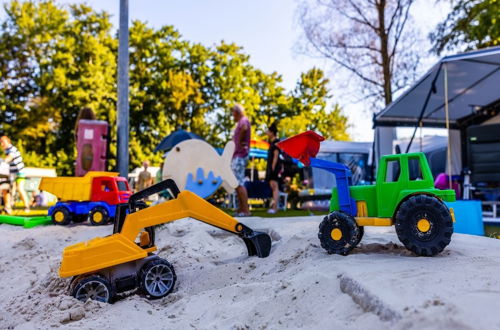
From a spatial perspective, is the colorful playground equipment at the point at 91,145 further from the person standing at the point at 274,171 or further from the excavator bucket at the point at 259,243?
the excavator bucket at the point at 259,243

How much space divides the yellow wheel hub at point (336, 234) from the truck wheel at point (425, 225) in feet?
1.54

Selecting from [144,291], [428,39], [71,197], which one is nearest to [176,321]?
[144,291]

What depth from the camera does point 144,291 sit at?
11.6 ft

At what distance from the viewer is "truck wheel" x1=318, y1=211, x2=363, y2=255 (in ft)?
11.8

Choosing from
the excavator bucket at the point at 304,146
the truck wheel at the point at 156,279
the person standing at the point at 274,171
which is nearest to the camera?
the truck wheel at the point at 156,279

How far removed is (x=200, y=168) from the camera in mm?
7793

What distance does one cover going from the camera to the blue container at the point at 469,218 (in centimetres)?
541

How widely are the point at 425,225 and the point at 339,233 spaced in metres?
0.68

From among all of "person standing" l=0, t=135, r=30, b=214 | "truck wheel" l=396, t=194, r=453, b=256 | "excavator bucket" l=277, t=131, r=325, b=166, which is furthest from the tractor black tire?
"truck wheel" l=396, t=194, r=453, b=256

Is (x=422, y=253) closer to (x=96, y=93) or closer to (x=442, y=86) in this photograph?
(x=442, y=86)

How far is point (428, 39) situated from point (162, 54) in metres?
20.1

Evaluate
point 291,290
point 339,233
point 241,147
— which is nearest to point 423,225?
point 339,233

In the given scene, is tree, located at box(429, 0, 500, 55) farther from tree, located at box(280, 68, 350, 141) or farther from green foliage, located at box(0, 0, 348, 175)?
tree, located at box(280, 68, 350, 141)

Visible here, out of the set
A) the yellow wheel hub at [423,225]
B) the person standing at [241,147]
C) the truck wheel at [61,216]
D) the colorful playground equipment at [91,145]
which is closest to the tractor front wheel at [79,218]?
the truck wheel at [61,216]
